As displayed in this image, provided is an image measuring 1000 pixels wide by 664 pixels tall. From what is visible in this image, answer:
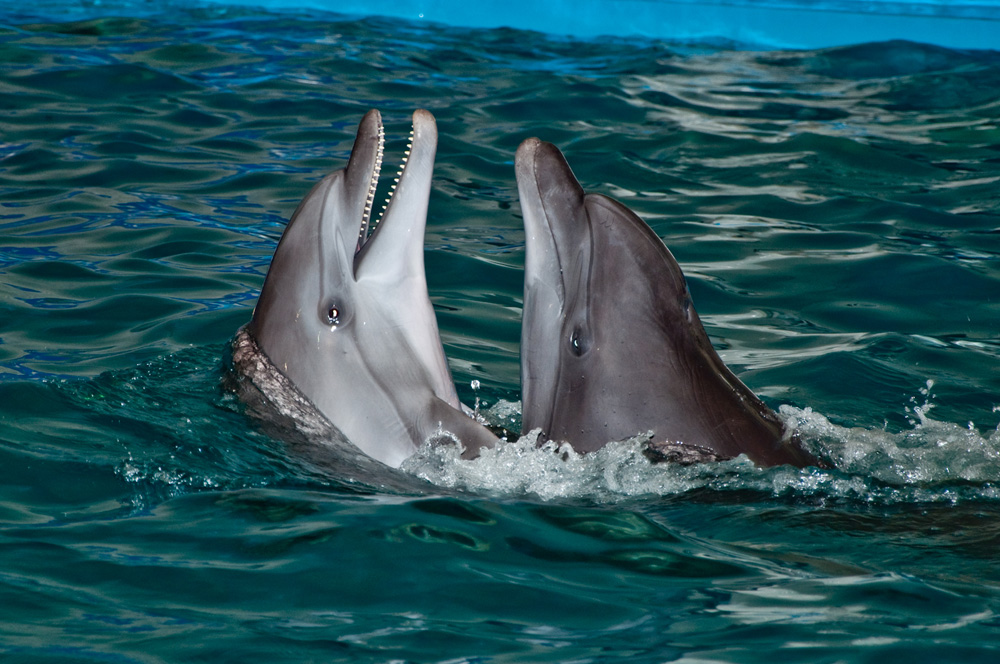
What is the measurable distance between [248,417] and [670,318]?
1.76 meters

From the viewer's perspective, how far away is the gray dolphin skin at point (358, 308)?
15.7 ft

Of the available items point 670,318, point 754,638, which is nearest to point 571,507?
point 670,318

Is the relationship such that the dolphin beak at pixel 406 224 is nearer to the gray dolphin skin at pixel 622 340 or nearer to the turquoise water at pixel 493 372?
the gray dolphin skin at pixel 622 340

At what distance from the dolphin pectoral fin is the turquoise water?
0.37 ft

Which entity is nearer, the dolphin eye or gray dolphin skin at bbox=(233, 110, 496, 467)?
the dolphin eye

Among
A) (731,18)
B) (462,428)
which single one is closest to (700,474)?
(462,428)

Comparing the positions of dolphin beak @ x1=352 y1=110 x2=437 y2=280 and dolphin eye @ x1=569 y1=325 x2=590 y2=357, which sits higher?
dolphin beak @ x1=352 y1=110 x2=437 y2=280

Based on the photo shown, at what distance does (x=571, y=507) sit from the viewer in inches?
167

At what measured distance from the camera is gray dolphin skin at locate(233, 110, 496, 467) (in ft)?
15.7

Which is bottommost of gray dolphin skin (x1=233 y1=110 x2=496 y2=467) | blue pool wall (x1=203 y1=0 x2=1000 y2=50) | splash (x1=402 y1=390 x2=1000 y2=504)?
splash (x1=402 y1=390 x2=1000 y2=504)

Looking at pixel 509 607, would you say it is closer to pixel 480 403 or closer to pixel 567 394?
pixel 567 394

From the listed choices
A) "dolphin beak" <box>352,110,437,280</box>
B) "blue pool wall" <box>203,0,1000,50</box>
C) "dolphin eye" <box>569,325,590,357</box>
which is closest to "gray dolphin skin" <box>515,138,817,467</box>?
"dolphin eye" <box>569,325,590,357</box>

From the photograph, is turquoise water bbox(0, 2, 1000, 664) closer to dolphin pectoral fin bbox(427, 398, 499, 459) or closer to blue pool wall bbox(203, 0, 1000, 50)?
dolphin pectoral fin bbox(427, 398, 499, 459)

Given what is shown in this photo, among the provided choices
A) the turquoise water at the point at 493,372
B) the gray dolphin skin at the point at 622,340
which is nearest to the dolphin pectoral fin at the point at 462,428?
the turquoise water at the point at 493,372
